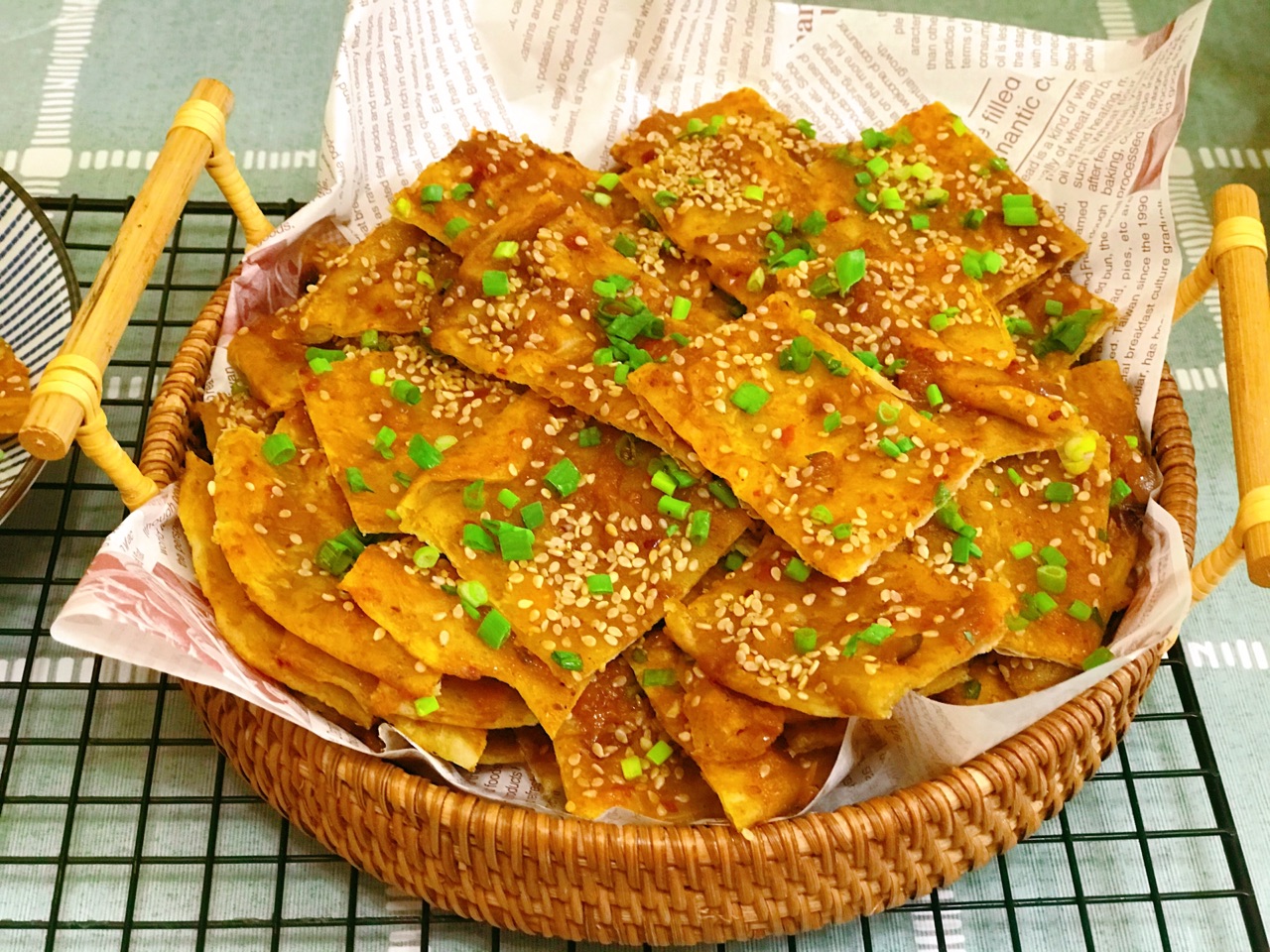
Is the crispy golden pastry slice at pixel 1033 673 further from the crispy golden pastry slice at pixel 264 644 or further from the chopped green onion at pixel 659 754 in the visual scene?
the crispy golden pastry slice at pixel 264 644

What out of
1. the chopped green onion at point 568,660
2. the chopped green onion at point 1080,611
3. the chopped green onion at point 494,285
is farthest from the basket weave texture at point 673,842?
the chopped green onion at point 494,285

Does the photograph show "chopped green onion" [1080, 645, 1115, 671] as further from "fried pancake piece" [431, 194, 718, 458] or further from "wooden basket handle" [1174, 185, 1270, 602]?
"fried pancake piece" [431, 194, 718, 458]

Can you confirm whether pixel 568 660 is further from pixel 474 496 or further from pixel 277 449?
pixel 277 449

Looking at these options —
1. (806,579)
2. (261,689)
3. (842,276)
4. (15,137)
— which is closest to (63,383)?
(261,689)

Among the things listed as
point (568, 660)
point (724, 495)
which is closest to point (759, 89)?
point (724, 495)

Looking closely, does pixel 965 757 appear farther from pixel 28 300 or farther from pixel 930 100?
pixel 28 300

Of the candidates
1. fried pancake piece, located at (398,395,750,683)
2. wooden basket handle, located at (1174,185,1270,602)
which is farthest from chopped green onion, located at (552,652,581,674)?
wooden basket handle, located at (1174,185,1270,602)
